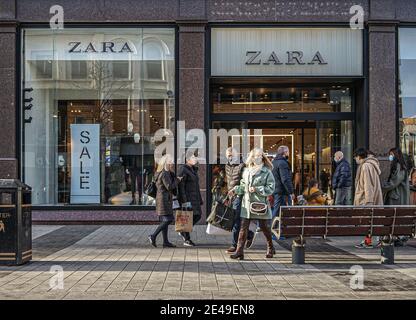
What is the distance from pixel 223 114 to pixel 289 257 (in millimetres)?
A: 7528

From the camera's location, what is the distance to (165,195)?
492 inches

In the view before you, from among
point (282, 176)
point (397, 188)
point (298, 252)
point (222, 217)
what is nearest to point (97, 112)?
point (282, 176)

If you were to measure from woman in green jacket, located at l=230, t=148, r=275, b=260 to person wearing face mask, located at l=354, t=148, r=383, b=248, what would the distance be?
242 centimetres

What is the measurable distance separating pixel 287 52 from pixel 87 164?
602 cm

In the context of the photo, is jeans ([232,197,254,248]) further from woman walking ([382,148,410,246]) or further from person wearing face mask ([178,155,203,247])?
woman walking ([382,148,410,246])

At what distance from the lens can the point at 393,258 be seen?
33.7 feet

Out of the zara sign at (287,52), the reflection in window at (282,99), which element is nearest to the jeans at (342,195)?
the zara sign at (287,52)

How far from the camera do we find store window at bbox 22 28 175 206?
679 inches

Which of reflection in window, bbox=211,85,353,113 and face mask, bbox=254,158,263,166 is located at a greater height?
reflection in window, bbox=211,85,353,113

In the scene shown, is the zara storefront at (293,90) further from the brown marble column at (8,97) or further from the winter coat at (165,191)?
the brown marble column at (8,97)

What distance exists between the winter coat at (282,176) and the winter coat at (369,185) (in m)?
1.37

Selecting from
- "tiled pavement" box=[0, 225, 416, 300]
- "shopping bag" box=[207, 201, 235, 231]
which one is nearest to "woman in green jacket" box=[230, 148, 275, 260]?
"tiled pavement" box=[0, 225, 416, 300]
